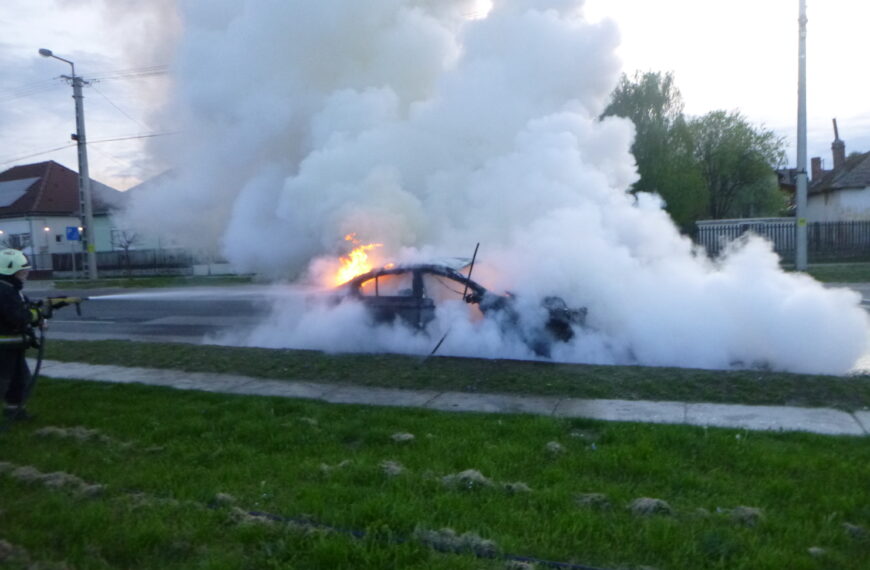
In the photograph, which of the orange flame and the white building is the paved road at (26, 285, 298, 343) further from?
the white building

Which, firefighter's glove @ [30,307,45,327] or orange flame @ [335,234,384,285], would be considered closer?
firefighter's glove @ [30,307,45,327]

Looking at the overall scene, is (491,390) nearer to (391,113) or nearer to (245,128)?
(391,113)

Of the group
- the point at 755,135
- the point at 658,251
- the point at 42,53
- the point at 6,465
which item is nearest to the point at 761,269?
the point at 658,251

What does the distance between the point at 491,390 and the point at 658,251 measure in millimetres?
3738

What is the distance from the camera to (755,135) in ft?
119

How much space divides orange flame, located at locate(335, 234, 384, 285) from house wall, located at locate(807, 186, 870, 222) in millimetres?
31432

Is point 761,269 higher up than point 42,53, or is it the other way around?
point 42,53

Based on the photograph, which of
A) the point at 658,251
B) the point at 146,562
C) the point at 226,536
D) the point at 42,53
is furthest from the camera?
the point at 42,53

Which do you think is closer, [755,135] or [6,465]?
[6,465]

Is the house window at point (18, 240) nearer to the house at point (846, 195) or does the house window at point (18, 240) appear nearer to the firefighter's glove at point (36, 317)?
the firefighter's glove at point (36, 317)

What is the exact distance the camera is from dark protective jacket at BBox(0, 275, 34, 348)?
6758mm

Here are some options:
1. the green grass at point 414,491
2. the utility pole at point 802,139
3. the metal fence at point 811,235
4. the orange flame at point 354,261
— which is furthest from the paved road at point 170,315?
the metal fence at point 811,235

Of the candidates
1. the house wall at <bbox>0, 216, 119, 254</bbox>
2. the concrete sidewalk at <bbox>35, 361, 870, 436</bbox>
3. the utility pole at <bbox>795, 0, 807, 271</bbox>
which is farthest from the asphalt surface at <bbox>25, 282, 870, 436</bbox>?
the house wall at <bbox>0, 216, 119, 254</bbox>

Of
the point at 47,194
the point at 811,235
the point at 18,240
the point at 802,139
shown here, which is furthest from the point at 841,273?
the point at 47,194
